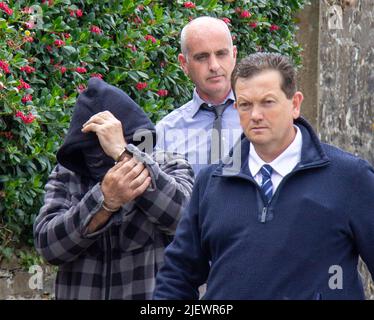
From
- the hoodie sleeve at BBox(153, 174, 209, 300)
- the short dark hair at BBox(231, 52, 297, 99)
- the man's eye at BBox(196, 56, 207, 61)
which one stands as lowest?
the hoodie sleeve at BBox(153, 174, 209, 300)

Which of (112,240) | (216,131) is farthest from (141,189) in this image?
(216,131)

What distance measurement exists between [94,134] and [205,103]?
145 centimetres

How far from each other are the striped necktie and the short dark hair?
0.96 ft

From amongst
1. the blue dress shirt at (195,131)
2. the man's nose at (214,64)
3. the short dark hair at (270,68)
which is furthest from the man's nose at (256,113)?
the man's nose at (214,64)

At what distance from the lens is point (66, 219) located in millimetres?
4117

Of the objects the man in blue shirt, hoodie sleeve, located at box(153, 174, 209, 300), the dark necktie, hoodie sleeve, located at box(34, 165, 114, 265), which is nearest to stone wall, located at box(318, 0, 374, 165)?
the man in blue shirt

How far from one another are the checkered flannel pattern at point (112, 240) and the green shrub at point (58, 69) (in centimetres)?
179

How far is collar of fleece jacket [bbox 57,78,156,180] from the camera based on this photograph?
4246 mm

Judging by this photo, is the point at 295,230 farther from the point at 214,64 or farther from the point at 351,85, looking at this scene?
the point at 351,85

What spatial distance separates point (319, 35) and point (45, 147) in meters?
4.94

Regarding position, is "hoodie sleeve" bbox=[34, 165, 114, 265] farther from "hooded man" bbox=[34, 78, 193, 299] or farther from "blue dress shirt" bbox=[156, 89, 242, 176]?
"blue dress shirt" bbox=[156, 89, 242, 176]

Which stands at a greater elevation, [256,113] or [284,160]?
[256,113]
